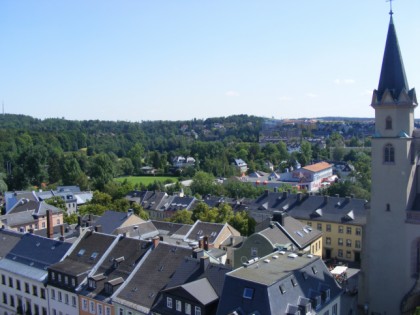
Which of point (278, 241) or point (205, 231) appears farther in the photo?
point (205, 231)

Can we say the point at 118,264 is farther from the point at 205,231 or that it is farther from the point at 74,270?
the point at 205,231

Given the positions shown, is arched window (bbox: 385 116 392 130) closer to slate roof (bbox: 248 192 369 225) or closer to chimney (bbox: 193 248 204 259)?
chimney (bbox: 193 248 204 259)

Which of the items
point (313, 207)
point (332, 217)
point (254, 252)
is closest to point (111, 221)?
point (254, 252)

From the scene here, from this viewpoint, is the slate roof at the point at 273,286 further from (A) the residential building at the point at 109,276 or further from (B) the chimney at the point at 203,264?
(A) the residential building at the point at 109,276

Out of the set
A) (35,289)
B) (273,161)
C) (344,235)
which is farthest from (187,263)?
(273,161)

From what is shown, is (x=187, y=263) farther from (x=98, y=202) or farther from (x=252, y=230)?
(x=98, y=202)

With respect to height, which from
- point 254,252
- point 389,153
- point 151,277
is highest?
point 389,153

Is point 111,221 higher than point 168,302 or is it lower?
lower

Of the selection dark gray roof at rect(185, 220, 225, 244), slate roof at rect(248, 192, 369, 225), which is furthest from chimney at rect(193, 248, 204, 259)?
slate roof at rect(248, 192, 369, 225)
